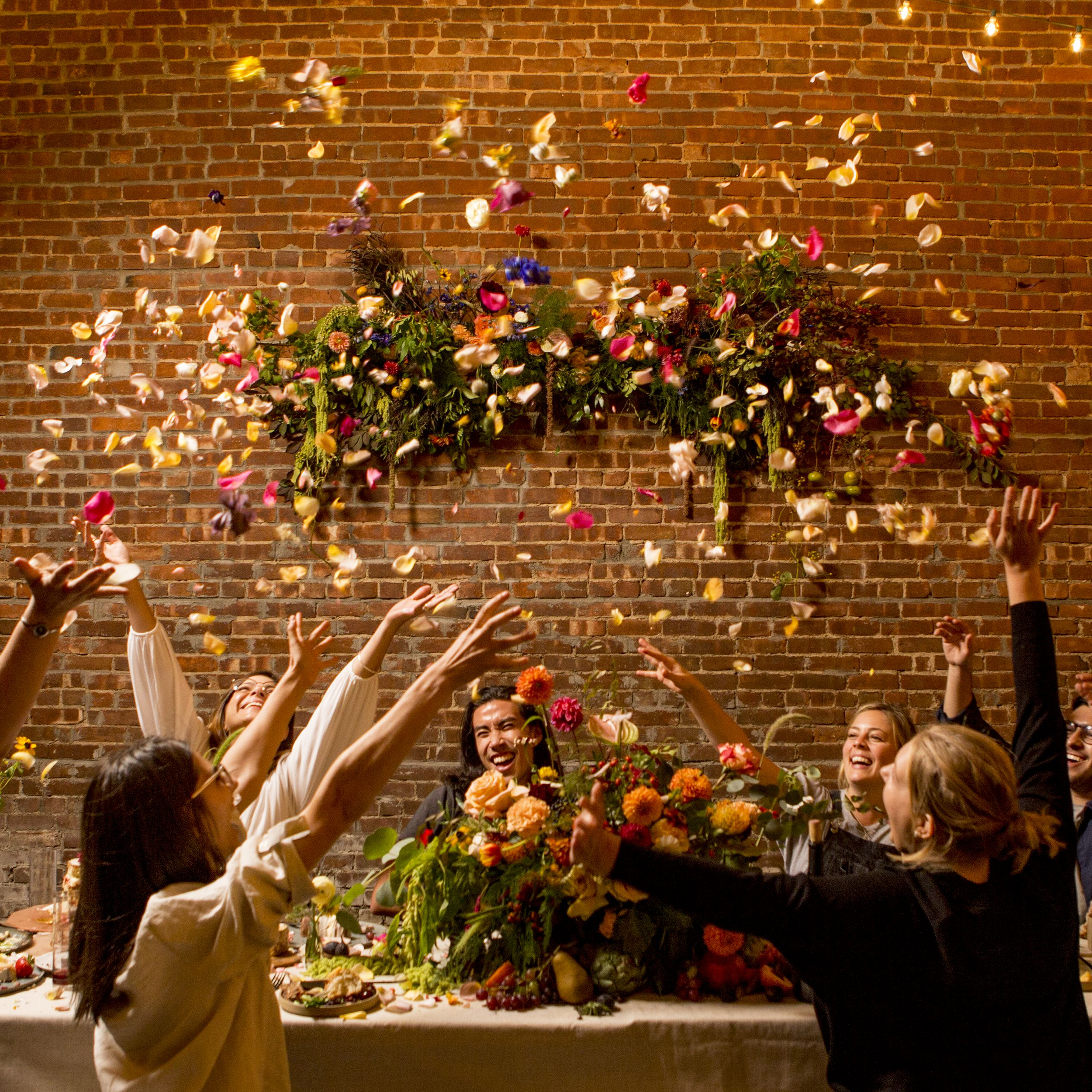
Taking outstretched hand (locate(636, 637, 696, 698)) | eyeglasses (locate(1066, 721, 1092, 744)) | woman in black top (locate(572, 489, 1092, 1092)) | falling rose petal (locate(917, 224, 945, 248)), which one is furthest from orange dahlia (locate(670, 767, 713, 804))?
falling rose petal (locate(917, 224, 945, 248))

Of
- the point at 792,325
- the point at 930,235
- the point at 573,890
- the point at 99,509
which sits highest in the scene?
the point at 930,235

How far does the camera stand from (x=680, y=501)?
3.78 meters

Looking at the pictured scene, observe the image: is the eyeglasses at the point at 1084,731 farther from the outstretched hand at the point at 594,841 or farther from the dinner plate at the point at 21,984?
the dinner plate at the point at 21,984

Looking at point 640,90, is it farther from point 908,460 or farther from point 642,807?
point 642,807

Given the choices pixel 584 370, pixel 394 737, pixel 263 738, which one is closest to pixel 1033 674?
pixel 394 737

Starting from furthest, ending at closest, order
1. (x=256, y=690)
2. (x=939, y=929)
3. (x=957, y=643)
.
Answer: (x=256, y=690) → (x=957, y=643) → (x=939, y=929)

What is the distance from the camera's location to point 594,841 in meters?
1.39

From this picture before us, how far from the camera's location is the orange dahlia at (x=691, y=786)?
1.91 meters

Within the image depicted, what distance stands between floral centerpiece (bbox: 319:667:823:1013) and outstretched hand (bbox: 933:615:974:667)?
0.76 metres

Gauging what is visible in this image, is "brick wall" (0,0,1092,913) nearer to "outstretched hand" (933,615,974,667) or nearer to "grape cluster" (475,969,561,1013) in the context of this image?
"outstretched hand" (933,615,974,667)

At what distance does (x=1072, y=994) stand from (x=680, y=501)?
98.5 inches

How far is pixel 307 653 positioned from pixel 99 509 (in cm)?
184

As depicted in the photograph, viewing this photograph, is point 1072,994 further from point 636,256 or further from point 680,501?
point 636,256

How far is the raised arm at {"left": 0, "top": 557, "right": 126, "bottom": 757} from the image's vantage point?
55.6 inches
